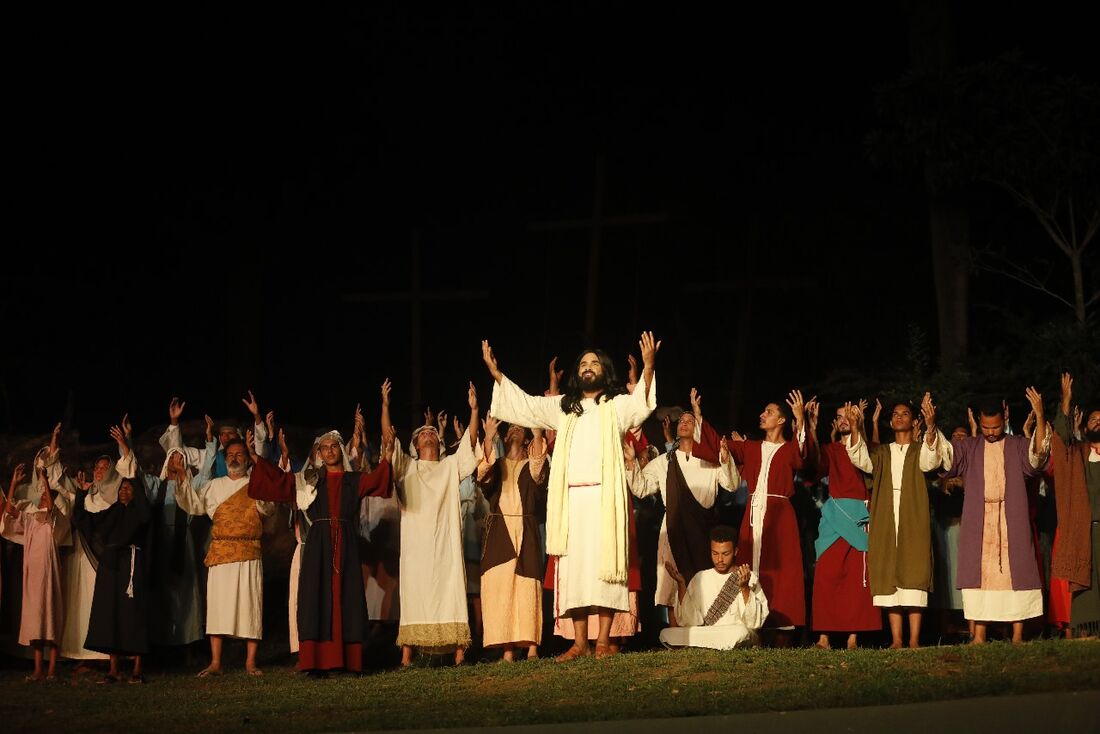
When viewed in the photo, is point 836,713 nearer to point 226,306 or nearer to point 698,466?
point 698,466

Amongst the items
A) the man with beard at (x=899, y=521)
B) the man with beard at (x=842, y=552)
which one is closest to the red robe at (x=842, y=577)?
the man with beard at (x=842, y=552)

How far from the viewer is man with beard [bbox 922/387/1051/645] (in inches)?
416

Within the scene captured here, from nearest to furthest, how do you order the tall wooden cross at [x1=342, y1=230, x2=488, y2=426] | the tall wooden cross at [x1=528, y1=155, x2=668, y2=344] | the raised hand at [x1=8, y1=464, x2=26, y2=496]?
the raised hand at [x1=8, y1=464, x2=26, y2=496], the tall wooden cross at [x1=528, y1=155, x2=668, y2=344], the tall wooden cross at [x1=342, y1=230, x2=488, y2=426]

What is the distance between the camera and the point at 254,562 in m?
11.8

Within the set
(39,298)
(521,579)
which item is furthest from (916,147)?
(39,298)

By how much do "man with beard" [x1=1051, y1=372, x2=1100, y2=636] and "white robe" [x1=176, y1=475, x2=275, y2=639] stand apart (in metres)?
5.48

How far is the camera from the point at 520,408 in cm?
1003

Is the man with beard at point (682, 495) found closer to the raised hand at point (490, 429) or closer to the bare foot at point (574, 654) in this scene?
the raised hand at point (490, 429)

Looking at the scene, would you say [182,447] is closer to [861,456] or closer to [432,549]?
[432,549]

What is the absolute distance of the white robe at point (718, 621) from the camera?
1037 centimetres

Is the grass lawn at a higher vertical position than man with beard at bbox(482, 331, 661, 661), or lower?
lower

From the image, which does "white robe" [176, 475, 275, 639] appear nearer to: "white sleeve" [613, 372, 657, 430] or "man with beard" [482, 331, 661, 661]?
"man with beard" [482, 331, 661, 661]

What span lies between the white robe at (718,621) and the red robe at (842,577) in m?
0.48

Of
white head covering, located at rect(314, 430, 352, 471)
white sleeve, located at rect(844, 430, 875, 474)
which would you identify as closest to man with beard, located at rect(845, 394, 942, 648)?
white sleeve, located at rect(844, 430, 875, 474)
